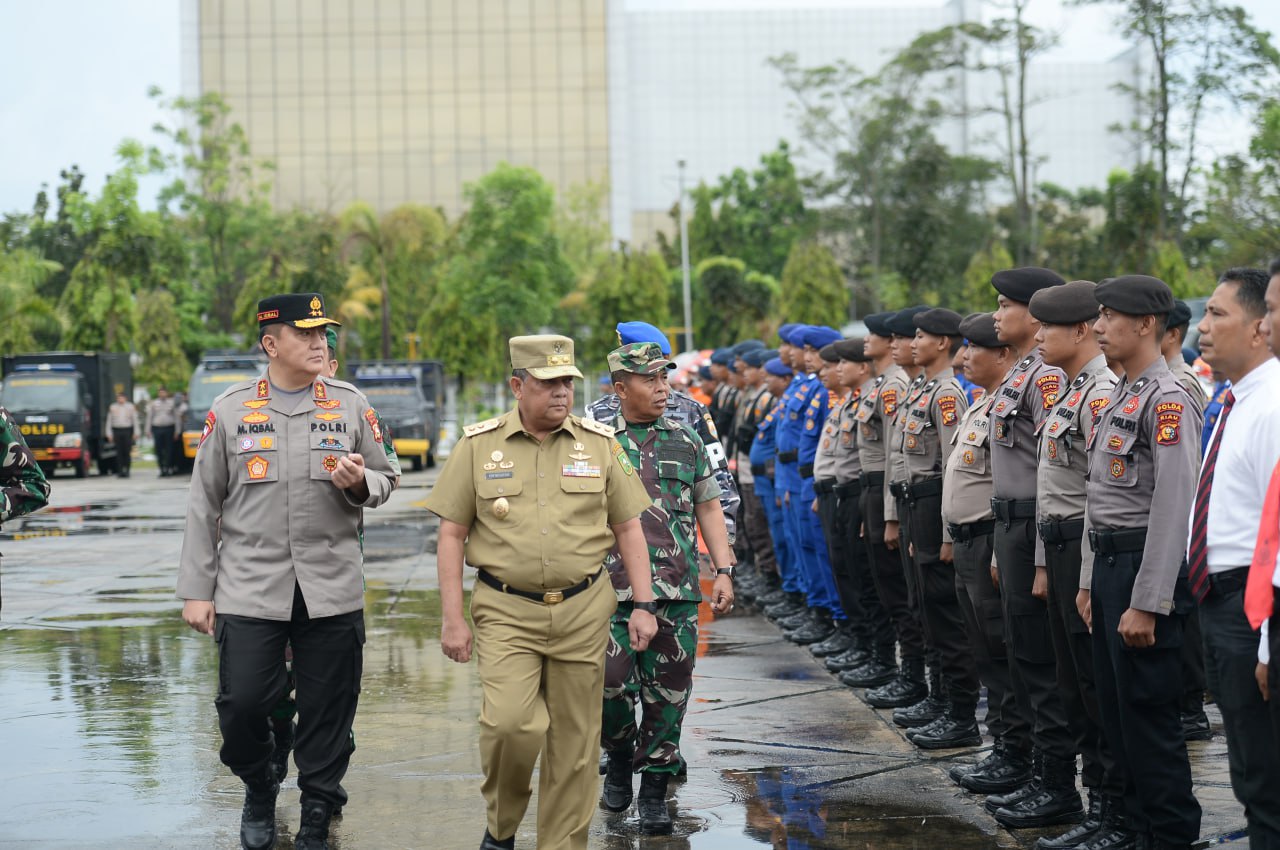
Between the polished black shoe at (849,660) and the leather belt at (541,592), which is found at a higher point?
the leather belt at (541,592)

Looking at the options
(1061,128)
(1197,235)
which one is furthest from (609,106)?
(1197,235)

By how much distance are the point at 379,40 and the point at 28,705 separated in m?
81.1

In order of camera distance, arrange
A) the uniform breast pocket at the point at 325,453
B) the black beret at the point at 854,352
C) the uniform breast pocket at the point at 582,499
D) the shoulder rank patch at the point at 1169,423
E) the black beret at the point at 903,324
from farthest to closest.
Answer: the black beret at the point at 854,352
the black beret at the point at 903,324
the uniform breast pocket at the point at 325,453
the uniform breast pocket at the point at 582,499
the shoulder rank patch at the point at 1169,423

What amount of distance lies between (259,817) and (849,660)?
4.94 m

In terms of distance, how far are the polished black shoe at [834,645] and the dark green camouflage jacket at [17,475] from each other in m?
5.81

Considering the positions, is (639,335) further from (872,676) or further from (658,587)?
(872,676)

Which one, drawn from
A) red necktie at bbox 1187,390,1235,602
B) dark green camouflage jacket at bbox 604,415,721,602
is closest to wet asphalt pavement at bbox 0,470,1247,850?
dark green camouflage jacket at bbox 604,415,721,602

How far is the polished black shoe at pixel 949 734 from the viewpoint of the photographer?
303 inches

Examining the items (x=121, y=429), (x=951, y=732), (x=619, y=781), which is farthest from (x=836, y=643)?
(x=121, y=429)

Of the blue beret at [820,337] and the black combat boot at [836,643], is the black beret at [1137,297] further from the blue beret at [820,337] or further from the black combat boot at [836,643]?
the blue beret at [820,337]

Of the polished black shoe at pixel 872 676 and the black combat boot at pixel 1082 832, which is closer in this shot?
the black combat boot at pixel 1082 832

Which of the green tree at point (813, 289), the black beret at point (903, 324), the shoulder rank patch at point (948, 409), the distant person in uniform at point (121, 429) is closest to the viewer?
the shoulder rank patch at point (948, 409)

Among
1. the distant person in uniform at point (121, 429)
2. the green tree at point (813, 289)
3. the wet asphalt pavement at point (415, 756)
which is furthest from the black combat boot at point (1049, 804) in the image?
the green tree at point (813, 289)

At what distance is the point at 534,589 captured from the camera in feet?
18.2
